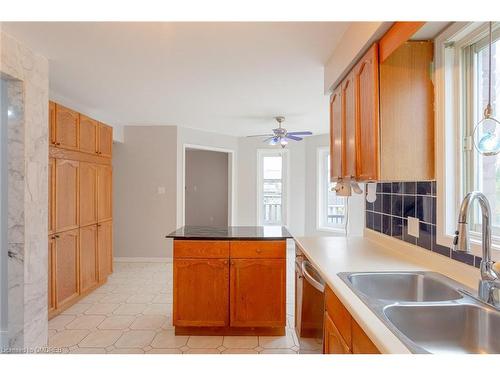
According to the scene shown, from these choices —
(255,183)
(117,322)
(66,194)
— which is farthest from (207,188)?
(117,322)

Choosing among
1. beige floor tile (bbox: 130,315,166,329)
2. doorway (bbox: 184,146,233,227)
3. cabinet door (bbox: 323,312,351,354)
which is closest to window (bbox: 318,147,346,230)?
doorway (bbox: 184,146,233,227)

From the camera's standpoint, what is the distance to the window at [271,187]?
20.3 ft

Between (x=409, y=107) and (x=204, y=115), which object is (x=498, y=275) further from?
(x=204, y=115)

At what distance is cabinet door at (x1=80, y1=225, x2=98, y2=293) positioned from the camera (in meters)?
3.43

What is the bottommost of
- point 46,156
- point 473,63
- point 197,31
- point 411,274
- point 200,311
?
point 200,311

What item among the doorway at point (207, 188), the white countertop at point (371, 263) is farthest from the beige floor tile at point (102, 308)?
the doorway at point (207, 188)

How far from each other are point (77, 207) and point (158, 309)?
54.3 inches

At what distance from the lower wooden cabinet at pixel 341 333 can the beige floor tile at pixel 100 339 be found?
182 centimetres

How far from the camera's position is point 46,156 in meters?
2.42

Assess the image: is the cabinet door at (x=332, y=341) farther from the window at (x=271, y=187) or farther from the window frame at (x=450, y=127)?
the window at (x=271, y=187)

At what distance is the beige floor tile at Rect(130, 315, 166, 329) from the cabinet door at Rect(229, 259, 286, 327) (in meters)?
0.76
